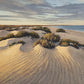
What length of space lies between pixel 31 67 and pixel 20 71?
0.49 meters

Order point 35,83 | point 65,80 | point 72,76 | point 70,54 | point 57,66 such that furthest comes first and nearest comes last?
point 70,54 < point 57,66 < point 72,76 < point 65,80 < point 35,83

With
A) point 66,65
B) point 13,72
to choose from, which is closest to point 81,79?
point 66,65

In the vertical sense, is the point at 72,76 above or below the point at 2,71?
below

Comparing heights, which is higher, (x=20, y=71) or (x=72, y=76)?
(x=20, y=71)

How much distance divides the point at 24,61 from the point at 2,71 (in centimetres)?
102

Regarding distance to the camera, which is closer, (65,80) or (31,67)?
(65,80)

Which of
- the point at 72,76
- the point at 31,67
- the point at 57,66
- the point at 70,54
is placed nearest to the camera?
the point at 72,76

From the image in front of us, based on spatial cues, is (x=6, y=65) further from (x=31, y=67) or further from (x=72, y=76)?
(x=72, y=76)

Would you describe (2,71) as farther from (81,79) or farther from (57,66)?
(81,79)

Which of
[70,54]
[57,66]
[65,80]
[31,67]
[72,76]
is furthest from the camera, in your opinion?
[70,54]

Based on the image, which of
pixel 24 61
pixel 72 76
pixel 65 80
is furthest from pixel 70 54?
pixel 24 61

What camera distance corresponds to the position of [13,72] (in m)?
3.34

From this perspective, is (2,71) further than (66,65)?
No

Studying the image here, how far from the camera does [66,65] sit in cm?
420
